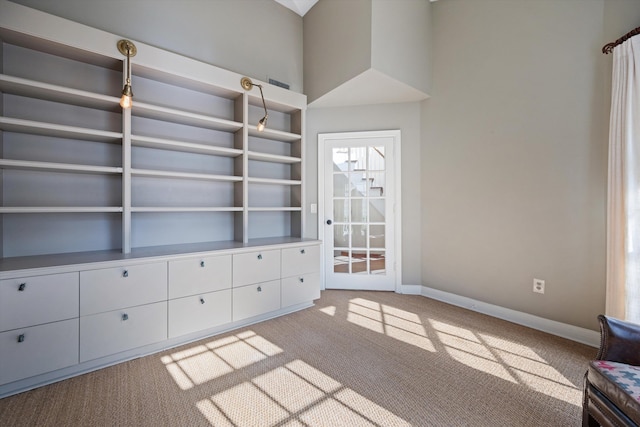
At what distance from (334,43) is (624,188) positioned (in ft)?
9.57

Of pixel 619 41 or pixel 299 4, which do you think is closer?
pixel 619 41

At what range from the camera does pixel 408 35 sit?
311cm

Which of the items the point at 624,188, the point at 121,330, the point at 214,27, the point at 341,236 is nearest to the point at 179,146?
the point at 214,27

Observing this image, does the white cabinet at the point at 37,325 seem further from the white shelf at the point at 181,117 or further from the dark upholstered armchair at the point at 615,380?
the dark upholstered armchair at the point at 615,380

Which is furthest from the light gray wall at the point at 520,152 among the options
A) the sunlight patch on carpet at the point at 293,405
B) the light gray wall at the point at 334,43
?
the sunlight patch on carpet at the point at 293,405

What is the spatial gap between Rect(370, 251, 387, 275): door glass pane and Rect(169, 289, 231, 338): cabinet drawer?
1.95 meters

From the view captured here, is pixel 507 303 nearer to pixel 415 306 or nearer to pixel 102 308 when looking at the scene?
pixel 415 306

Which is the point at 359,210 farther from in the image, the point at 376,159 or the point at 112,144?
the point at 112,144

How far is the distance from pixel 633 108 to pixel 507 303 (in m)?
1.87

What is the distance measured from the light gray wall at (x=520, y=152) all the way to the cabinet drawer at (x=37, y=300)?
3.41 meters

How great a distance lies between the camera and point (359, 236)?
3.79 meters

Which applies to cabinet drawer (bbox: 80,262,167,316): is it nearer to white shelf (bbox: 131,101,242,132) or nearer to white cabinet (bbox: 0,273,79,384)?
white cabinet (bbox: 0,273,79,384)

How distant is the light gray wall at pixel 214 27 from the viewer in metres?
2.35

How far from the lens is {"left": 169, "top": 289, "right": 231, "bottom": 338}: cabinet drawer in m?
2.23
